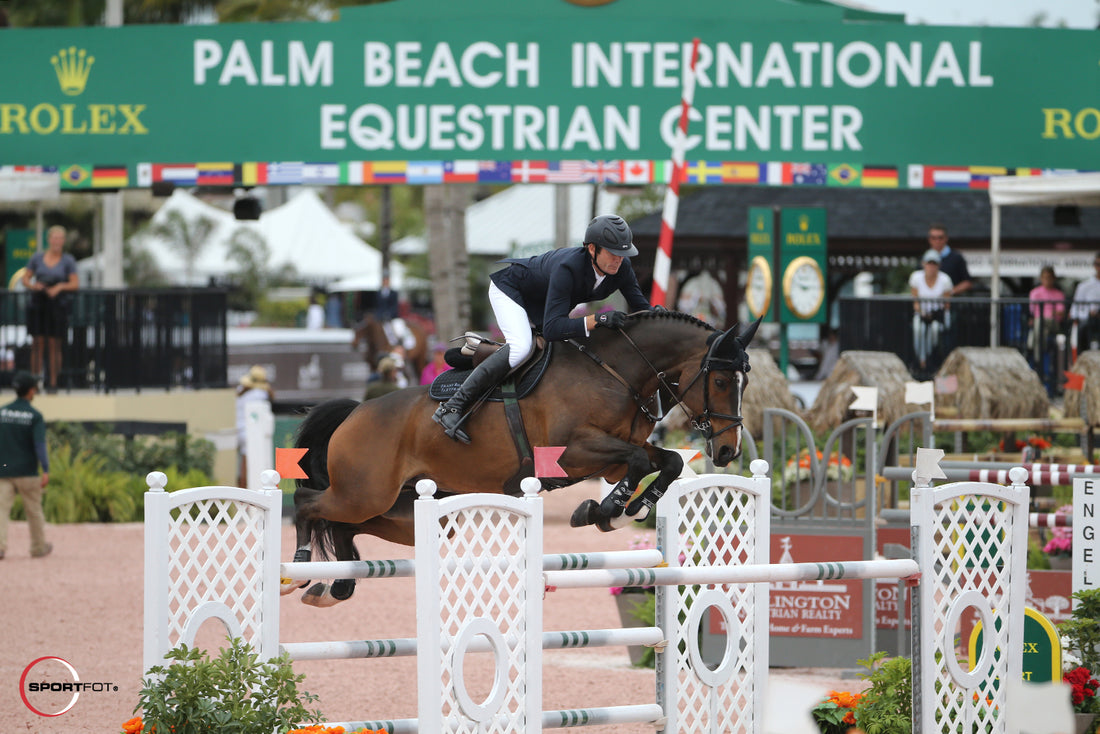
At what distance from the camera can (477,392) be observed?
6.45m

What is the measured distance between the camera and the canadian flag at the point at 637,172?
13703 mm

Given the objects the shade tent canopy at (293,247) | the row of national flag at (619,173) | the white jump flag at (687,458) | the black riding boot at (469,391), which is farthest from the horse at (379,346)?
the shade tent canopy at (293,247)

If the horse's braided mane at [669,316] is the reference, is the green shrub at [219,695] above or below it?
below

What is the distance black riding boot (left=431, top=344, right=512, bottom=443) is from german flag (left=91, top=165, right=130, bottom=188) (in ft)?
28.7

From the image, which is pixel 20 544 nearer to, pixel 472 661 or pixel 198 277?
pixel 472 661

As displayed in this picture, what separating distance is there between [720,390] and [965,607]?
168 cm

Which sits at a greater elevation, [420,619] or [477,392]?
[477,392]

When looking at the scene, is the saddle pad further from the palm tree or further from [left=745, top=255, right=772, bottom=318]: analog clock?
the palm tree

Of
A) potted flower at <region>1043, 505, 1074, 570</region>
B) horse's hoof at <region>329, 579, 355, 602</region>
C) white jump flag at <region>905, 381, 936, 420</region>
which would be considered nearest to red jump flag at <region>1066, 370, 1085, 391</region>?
white jump flag at <region>905, 381, 936, 420</region>

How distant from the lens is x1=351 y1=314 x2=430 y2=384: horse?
1895cm

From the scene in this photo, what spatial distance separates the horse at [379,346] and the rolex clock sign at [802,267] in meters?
6.60

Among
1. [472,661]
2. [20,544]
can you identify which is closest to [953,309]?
[472,661]

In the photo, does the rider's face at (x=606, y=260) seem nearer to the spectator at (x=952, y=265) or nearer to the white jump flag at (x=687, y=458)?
the white jump flag at (x=687, y=458)

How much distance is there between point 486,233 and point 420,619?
120 ft
